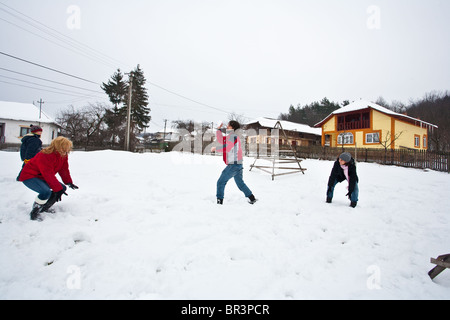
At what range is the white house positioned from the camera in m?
29.2

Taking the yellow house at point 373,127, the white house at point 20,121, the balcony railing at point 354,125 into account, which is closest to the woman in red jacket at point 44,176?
the yellow house at point 373,127

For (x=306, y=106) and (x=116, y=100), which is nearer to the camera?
(x=116, y=100)

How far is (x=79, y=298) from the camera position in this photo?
1.81m

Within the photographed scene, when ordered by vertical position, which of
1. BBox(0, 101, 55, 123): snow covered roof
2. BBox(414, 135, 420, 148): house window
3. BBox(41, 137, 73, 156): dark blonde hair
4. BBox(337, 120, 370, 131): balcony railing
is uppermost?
BBox(0, 101, 55, 123): snow covered roof

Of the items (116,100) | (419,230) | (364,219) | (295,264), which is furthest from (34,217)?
(116,100)

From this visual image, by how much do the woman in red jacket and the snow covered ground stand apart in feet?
0.78

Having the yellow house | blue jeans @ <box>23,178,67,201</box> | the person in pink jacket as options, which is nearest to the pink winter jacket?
the person in pink jacket

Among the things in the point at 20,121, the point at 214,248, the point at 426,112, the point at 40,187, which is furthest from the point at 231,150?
the point at 426,112

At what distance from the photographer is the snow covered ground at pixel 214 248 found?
1.97 meters

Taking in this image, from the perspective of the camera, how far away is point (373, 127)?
2605 centimetres

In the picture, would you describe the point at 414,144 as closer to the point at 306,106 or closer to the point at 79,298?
the point at 79,298

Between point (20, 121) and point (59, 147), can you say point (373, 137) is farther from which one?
point (20, 121)

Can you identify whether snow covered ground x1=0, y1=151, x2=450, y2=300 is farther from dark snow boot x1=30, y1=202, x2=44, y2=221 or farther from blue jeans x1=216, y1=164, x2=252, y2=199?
blue jeans x1=216, y1=164, x2=252, y2=199

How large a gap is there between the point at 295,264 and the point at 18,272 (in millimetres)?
3063
